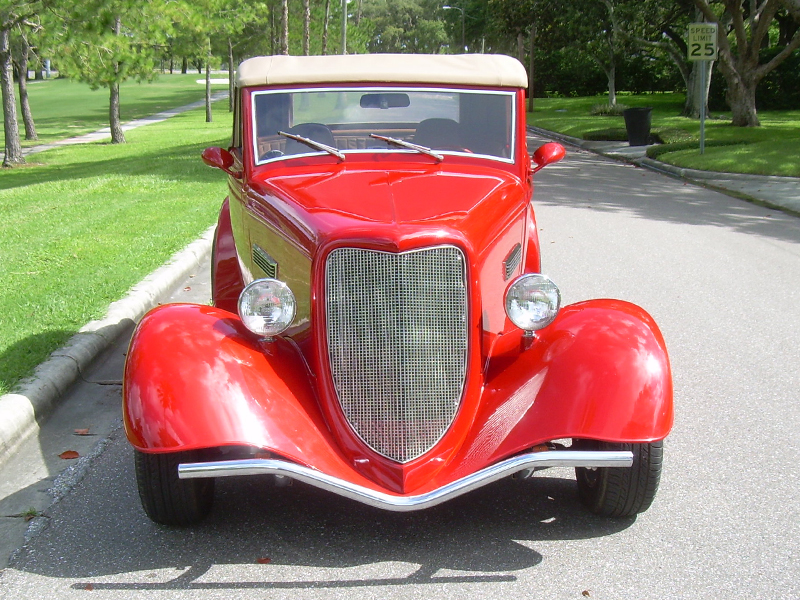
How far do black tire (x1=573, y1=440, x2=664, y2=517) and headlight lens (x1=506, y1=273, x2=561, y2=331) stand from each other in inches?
22.5

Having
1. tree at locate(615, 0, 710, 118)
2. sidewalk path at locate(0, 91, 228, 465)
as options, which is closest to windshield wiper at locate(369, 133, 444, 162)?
sidewalk path at locate(0, 91, 228, 465)

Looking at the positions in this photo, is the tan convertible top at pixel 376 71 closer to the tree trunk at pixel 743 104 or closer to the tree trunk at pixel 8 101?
the tree trunk at pixel 8 101

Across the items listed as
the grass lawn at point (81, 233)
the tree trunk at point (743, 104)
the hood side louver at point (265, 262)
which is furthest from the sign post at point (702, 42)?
the hood side louver at point (265, 262)

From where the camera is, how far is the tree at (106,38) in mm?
17078

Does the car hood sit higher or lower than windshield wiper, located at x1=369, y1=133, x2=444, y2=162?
lower

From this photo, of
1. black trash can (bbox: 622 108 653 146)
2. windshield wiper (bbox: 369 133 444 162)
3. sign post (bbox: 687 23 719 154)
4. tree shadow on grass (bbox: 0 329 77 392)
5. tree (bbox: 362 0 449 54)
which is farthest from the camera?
→ tree (bbox: 362 0 449 54)

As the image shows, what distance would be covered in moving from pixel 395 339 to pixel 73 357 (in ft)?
10.1

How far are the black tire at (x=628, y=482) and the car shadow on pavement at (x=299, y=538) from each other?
108mm

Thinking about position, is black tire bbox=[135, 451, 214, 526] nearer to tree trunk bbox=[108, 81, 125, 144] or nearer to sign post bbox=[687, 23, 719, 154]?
sign post bbox=[687, 23, 719, 154]

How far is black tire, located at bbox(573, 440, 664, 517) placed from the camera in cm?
386

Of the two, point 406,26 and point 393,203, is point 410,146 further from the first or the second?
point 406,26

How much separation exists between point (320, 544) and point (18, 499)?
60.4 inches

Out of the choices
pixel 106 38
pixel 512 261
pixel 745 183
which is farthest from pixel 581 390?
pixel 106 38

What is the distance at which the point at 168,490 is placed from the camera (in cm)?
385
